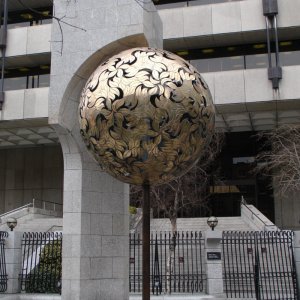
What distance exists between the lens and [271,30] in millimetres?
29984

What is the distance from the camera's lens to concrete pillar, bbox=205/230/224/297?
45.4ft

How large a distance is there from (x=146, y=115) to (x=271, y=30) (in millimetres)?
27771

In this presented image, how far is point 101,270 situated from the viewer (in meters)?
9.38

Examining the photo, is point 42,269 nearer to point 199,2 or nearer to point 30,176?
point 199,2

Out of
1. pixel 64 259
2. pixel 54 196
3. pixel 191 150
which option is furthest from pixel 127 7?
pixel 54 196

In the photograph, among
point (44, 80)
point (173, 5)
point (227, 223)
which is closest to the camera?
point (227, 223)

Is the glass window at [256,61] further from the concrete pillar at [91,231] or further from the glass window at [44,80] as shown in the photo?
the concrete pillar at [91,231]

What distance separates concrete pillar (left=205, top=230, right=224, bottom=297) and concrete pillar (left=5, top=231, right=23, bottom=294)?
5.63m

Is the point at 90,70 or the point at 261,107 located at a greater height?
the point at 261,107

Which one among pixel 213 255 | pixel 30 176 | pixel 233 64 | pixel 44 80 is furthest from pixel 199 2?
pixel 213 255

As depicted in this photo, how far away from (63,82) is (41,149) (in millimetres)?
33886

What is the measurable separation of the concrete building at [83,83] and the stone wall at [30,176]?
3.5 inches

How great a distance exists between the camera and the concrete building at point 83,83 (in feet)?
30.9

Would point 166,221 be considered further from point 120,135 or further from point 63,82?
point 120,135
